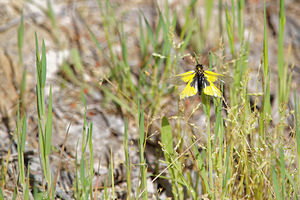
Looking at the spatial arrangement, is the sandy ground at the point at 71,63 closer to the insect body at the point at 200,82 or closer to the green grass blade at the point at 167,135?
the green grass blade at the point at 167,135

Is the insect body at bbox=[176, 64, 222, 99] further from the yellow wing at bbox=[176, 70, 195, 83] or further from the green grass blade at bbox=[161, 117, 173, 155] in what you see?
the green grass blade at bbox=[161, 117, 173, 155]

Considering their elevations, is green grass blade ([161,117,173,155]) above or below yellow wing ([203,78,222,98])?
below

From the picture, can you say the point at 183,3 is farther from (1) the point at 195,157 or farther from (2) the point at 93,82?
(1) the point at 195,157

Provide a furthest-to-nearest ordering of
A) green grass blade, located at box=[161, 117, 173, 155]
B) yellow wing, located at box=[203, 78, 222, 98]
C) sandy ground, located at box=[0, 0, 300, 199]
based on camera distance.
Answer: sandy ground, located at box=[0, 0, 300, 199]
green grass blade, located at box=[161, 117, 173, 155]
yellow wing, located at box=[203, 78, 222, 98]

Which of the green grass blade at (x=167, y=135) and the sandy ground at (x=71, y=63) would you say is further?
the sandy ground at (x=71, y=63)

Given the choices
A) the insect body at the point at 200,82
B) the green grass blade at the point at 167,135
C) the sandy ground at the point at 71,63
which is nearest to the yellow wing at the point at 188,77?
the insect body at the point at 200,82

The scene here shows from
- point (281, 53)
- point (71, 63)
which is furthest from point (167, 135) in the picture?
point (71, 63)

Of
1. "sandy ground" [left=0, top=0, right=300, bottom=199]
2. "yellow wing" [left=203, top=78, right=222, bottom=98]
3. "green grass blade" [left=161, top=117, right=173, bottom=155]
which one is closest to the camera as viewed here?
"yellow wing" [left=203, top=78, right=222, bottom=98]

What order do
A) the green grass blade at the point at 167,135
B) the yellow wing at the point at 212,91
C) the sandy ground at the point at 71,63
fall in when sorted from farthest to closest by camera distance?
the sandy ground at the point at 71,63 → the green grass blade at the point at 167,135 → the yellow wing at the point at 212,91

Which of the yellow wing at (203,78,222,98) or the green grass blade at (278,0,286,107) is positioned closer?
the yellow wing at (203,78,222,98)

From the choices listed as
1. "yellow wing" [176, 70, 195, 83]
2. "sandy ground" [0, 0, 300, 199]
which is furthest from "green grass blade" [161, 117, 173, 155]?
"sandy ground" [0, 0, 300, 199]

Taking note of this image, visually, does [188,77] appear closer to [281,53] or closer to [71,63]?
[281,53]
